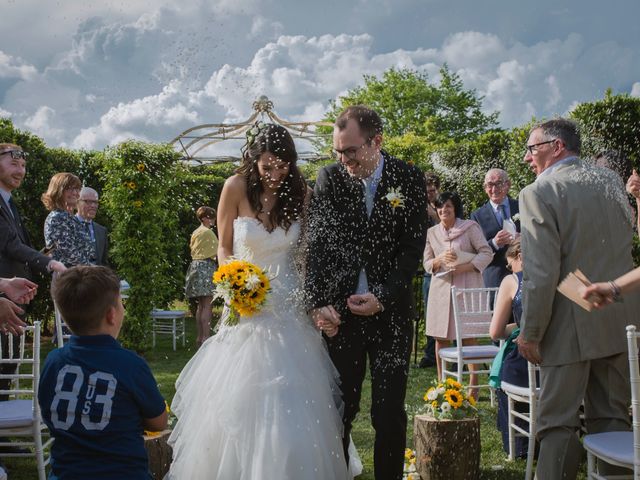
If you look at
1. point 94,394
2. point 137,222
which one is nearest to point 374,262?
point 94,394

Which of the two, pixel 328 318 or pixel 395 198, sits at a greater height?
pixel 395 198

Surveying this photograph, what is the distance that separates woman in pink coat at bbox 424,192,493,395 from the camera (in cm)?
643

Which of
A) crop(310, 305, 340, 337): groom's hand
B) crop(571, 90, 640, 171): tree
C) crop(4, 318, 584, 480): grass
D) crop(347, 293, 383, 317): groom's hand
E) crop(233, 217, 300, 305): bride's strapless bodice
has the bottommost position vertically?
crop(4, 318, 584, 480): grass

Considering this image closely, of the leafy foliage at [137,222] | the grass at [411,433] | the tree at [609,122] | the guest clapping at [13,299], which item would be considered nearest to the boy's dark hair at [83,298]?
the guest clapping at [13,299]

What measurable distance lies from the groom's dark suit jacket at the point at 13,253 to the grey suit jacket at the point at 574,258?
365 cm

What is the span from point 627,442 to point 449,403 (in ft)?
4.47

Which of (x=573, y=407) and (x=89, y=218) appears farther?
(x=89, y=218)

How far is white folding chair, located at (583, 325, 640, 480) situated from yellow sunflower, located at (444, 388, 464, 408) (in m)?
1.11

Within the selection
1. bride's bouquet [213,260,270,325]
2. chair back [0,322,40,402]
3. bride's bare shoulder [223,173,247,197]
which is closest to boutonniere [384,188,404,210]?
bride's bouquet [213,260,270,325]

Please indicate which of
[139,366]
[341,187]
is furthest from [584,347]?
[139,366]

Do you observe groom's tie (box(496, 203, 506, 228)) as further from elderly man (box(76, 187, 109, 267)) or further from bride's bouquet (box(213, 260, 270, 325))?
elderly man (box(76, 187, 109, 267))

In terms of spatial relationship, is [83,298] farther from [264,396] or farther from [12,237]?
[12,237]

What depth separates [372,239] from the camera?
333cm

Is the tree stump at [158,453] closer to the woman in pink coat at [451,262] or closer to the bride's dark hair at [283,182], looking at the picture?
the bride's dark hair at [283,182]
